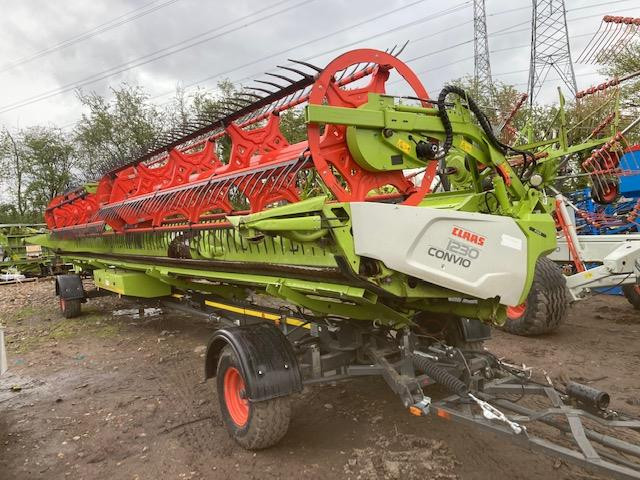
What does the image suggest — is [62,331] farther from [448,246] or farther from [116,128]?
[116,128]

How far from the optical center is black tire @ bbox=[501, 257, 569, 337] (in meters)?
5.48

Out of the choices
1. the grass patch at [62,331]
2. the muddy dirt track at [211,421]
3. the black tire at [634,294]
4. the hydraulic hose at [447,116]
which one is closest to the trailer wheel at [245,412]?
the muddy dirt track at [211,421]

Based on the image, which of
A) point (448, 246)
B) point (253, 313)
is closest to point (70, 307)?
point (253, 313)

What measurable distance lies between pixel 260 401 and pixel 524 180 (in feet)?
8.93

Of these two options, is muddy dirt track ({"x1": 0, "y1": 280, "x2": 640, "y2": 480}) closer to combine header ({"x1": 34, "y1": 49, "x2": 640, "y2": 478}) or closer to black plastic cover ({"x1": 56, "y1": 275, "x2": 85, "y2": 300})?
combine header ({"x1": 34, "y1": 49, "x2": 640, "y2": 478})

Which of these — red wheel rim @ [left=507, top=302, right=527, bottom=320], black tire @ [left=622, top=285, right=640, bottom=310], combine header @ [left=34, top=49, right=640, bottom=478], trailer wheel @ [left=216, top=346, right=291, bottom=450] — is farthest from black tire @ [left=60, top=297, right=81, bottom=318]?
black tire @ [left=622, top=285, right=640, bottom=310]

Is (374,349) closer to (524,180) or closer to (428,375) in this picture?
(428,375)

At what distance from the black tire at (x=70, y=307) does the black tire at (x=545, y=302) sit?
23.7 feet

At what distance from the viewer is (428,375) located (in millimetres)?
3215

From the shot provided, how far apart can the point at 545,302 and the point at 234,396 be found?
12.1 ft

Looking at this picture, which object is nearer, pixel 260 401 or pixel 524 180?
pixel 260 401

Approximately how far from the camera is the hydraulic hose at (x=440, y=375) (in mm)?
3029

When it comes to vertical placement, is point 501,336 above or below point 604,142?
below

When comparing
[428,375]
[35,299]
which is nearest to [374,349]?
[428,375]
